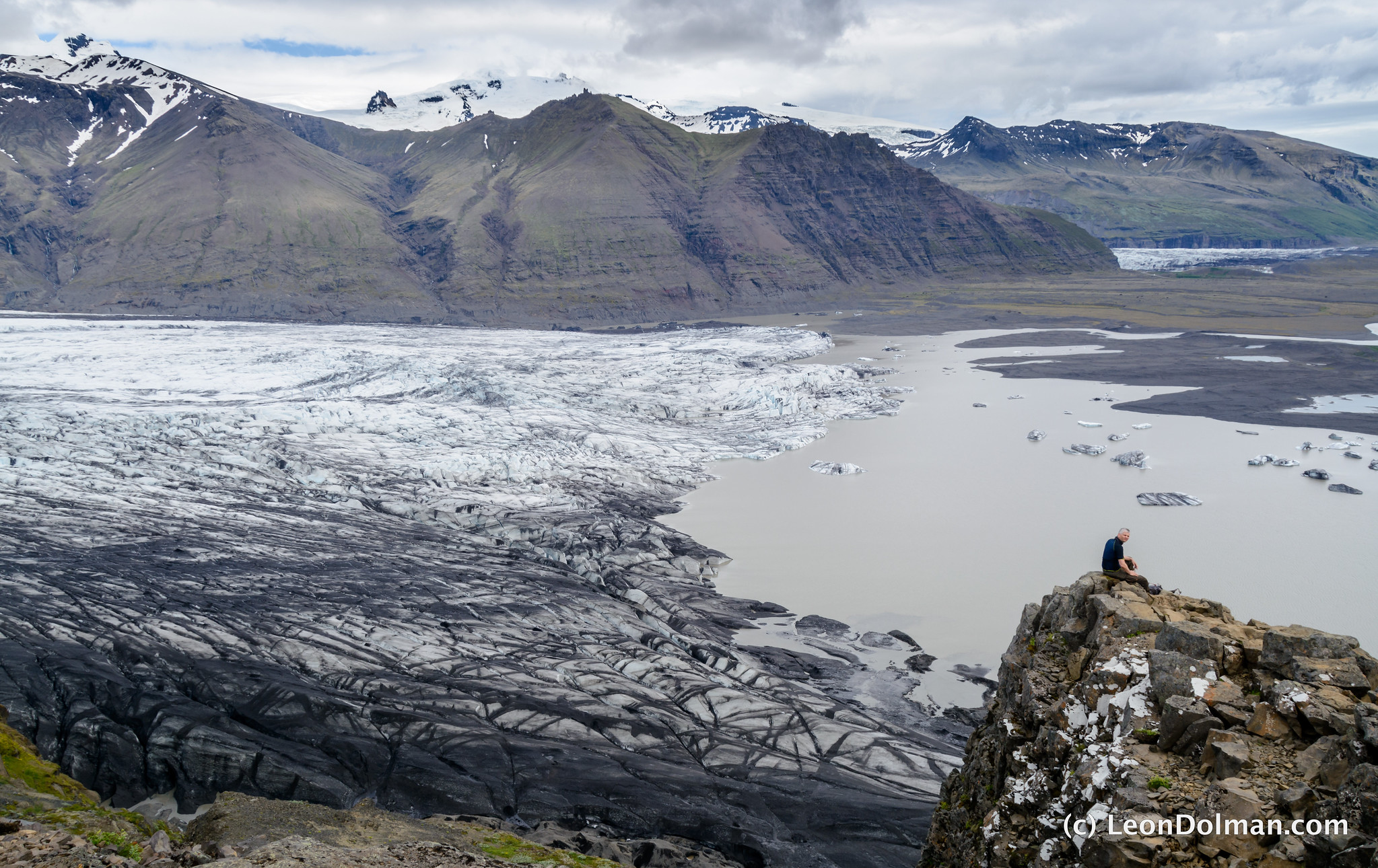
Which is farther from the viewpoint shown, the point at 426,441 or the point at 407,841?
the point at 426,441

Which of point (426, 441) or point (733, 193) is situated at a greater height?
point (733, 193)

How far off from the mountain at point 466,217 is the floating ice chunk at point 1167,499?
72.0 metres

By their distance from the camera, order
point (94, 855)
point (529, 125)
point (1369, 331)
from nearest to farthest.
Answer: point (94, 855)
point (1369, 331)
point (529, 125)

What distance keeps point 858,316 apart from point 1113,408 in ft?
167

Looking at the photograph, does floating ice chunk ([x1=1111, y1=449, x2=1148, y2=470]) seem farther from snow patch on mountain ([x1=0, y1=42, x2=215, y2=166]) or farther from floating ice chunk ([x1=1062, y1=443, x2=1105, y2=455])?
snow patch on mountain ([x1=0, y1=42, x2=215, y2=166])

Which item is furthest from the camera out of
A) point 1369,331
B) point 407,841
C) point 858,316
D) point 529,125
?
point 529,125

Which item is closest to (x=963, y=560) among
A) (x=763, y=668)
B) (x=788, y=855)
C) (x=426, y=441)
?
(x=763, y=668)

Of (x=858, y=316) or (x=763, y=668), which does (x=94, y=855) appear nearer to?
(x=763, y=668)

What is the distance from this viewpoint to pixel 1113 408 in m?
44.8

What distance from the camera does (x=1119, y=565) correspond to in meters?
11.1

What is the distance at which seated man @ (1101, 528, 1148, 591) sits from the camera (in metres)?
10.8

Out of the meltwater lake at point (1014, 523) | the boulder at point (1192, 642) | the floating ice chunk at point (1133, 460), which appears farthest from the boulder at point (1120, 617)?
the floating ice chunk at point (1133, 460)

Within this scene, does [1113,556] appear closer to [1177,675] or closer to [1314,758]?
[1177,675]

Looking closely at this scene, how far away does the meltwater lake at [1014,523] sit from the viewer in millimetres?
20891
